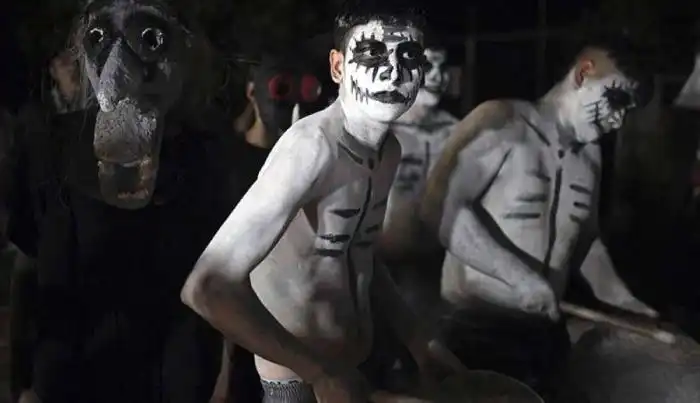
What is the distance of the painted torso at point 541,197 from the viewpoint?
85cm

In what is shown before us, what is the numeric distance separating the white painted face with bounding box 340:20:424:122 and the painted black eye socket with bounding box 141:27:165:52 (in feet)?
0.49

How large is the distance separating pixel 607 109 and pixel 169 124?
419mm

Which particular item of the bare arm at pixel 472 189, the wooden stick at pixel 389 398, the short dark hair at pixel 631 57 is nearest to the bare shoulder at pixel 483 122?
the bare arm at pixel 472 189

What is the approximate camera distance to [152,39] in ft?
2.34

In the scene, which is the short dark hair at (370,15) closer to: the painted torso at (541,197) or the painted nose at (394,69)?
the painted nose at (394,69)

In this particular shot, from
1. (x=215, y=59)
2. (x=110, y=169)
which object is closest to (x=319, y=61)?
(x=215, y=59)

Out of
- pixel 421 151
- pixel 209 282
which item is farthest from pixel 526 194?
pixel 209 282

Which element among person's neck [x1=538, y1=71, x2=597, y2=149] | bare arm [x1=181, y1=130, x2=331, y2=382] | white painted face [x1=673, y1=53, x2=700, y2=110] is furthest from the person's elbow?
white painted face [x1=673, y1=53, x2=700, y2=110]

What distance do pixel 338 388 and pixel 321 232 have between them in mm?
129

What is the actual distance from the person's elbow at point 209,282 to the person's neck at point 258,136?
0.11 m

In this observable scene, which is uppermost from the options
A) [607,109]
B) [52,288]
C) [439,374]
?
[607,109]

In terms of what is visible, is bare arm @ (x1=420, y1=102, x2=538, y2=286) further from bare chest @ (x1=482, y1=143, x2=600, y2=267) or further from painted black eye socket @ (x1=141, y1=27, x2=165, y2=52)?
painted black eye socket @ (x1=141, y1=27, x2=165, y2=52)

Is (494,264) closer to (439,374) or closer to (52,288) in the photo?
(439,374)

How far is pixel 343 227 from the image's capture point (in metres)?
0.74
